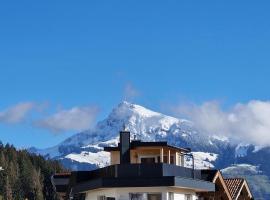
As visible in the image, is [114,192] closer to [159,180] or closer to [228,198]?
[159,180]

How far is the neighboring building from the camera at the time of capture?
160ft

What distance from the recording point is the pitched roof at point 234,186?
2496 inches

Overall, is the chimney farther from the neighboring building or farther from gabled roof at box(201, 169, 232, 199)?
gabled roof at box(201, 169, 232, 199)

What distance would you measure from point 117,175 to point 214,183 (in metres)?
10.4

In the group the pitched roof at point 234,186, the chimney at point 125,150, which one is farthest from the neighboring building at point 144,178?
the pitched roof at point 234,186

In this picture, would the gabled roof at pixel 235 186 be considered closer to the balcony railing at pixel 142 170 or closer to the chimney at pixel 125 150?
the chimney at pixel 125 150

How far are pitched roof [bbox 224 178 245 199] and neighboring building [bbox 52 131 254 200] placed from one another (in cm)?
213

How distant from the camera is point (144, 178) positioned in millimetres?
48750

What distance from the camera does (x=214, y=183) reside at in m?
57.4

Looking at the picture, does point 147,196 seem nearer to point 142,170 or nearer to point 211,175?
point 142,170

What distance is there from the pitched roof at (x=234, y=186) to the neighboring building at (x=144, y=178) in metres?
2.13

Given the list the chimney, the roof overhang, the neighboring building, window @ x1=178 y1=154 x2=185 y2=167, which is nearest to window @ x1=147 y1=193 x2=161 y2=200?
the neighboring building

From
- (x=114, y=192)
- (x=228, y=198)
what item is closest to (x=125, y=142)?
(x=114, y=192)

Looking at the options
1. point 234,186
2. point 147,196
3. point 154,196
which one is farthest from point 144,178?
point 234,186
